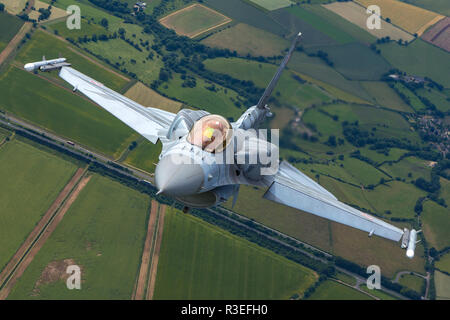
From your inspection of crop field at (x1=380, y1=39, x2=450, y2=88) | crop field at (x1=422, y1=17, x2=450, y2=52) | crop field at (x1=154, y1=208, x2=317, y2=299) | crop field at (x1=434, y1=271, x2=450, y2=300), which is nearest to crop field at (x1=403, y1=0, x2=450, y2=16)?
crop field at (x1=422, y1=17, x2=450, y2=52)

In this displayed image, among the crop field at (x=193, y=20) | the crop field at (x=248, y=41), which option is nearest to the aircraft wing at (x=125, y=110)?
the crop field at (x=248, y=41)

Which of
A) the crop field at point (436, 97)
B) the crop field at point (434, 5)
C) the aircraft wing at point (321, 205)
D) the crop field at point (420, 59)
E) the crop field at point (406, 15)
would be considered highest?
the crop field at point (434, 5)

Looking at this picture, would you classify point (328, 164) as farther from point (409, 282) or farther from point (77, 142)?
point (77, 142)

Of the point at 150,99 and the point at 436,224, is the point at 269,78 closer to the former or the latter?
the point at 150,99

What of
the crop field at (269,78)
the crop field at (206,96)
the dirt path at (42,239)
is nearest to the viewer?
the dirt path at (42,239)

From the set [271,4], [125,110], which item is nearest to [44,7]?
[271,4]

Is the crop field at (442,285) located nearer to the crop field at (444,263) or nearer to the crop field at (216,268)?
the crop field at (444,263)
